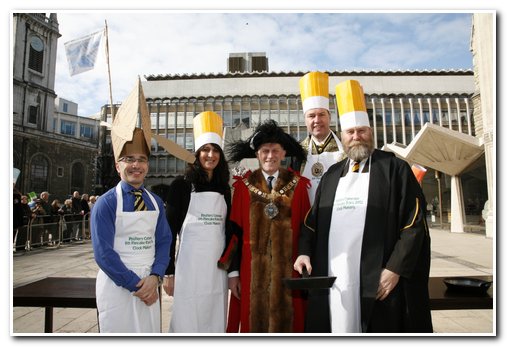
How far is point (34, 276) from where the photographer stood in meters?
6.93

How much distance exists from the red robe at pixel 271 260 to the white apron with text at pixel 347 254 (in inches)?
15.5

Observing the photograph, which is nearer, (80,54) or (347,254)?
(347,254)

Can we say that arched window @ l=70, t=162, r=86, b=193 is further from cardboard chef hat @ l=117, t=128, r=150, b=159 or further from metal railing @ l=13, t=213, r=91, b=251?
cardboard chef hat @ l=117, t=128, r=150, b=159

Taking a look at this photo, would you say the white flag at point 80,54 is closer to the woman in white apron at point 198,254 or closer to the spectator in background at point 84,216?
the woman in white apron at point 198,254

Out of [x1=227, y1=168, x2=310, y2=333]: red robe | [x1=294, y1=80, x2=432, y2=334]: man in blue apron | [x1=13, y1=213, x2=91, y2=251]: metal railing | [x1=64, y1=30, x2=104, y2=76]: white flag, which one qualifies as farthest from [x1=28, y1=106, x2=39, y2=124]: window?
[x1=294, y1=80, x2=432, y2=334]: man in blue apron

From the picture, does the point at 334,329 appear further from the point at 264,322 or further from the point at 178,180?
the point at 178,180

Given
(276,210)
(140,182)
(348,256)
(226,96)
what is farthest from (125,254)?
(226,96)

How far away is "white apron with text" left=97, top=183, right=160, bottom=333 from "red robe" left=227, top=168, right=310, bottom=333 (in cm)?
79

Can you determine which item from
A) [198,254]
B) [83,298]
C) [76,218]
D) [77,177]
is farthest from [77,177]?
[198,254]

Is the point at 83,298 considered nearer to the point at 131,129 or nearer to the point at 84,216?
the point at 131,129

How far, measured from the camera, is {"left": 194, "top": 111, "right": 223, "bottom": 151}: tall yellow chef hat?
3555 mm

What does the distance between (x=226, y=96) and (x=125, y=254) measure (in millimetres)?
44683

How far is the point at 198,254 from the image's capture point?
313 centimetres

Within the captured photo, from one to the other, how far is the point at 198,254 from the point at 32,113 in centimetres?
5052
